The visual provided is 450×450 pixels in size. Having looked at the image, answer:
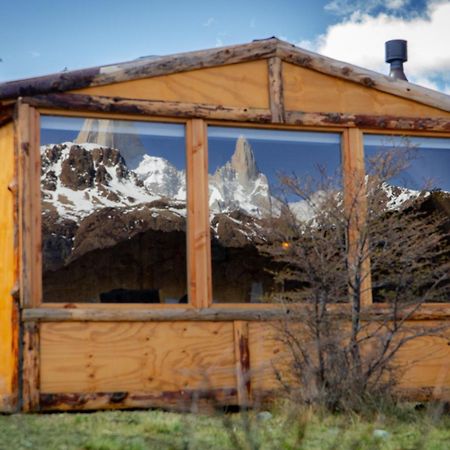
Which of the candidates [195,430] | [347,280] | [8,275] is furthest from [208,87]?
[195,430]

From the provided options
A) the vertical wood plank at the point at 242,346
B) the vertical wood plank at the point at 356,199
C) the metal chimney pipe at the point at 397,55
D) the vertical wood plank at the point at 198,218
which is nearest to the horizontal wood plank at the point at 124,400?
the vertical wood plank at the point at 242,346

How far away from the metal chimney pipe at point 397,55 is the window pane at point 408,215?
217cm

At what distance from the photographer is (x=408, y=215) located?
8703 mm

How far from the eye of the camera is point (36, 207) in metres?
8.04

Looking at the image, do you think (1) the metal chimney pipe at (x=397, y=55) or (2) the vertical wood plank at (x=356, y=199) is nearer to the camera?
Result: (2) the vertical wood plank at (x=356, y=199)

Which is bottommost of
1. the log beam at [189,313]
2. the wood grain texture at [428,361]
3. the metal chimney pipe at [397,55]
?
the wood grain texture at [428,361]

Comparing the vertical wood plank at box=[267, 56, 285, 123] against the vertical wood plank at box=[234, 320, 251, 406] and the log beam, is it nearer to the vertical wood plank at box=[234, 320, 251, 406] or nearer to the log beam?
the log beam

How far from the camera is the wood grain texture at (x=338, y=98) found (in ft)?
29.4

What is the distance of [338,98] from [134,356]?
3.09m

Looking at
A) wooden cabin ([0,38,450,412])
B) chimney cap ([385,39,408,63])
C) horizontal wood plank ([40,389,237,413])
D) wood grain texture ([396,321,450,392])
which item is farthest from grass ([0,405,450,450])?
chimney cap ([385,39,408,63])

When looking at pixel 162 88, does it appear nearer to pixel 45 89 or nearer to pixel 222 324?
pixel 45 89

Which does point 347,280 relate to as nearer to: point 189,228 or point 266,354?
point 266,354

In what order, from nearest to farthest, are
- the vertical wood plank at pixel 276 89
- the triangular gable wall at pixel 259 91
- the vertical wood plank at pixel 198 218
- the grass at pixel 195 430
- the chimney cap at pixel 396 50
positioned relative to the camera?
the grass at pixel 195 430, the vertical wood plank at pixel 198 218, the triangular gable wall at pixel 259 91, the vertical wood plank at pixel 276 89, the chimney cap at pixel 396 50

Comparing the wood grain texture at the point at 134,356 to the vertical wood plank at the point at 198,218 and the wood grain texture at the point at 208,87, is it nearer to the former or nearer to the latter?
the vertical wood plank at the point at 198,218
